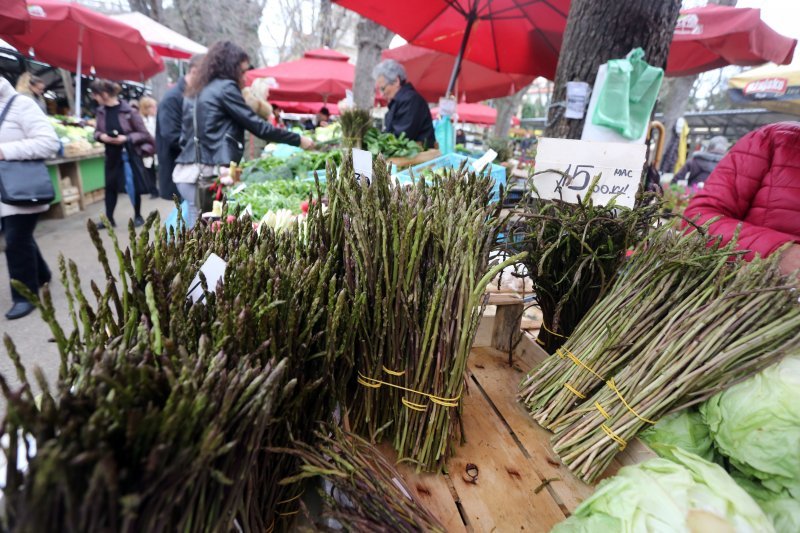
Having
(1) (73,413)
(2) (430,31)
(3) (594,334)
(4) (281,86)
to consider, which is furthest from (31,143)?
(4) (281,86)

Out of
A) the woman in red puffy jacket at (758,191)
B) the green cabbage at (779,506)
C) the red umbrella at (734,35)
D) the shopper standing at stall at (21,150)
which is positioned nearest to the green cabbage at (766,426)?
the green cabbage at (779,506)

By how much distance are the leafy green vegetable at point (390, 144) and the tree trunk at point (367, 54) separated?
9.48ft

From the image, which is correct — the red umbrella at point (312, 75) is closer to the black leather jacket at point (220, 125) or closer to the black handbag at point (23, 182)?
the black leather jacket at point (220, 125)

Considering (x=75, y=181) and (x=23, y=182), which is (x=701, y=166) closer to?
(x=23, y=182)

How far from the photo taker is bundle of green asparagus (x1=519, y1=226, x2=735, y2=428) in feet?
4.34

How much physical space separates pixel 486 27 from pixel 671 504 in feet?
21.2

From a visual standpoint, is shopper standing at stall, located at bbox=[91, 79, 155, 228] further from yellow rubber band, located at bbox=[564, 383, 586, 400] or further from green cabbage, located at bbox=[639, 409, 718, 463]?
green cabbage, located at bbox=[639, 409, 718, 463]

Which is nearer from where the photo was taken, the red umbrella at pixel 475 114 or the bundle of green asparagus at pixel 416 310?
the bundle of green asparagus at pixel 416 310

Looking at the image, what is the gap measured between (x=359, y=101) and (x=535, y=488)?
24.7 ft

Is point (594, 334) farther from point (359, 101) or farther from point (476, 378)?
point (359, 101)

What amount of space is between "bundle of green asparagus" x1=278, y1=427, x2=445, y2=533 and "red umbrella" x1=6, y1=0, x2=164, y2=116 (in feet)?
30.4

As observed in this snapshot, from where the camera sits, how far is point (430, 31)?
19.8ft

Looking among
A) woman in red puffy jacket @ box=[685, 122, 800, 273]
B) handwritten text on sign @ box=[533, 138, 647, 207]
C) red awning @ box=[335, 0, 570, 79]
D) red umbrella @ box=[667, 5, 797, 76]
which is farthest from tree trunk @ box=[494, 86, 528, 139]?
handwritten text on sign @ box=[533, 138, 647, 207]

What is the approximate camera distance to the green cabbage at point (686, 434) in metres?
1.17
